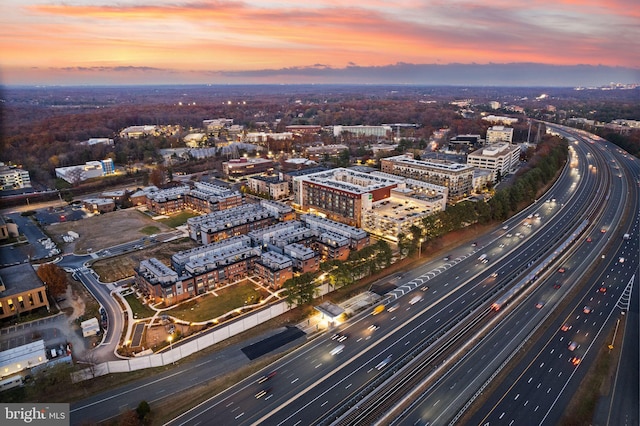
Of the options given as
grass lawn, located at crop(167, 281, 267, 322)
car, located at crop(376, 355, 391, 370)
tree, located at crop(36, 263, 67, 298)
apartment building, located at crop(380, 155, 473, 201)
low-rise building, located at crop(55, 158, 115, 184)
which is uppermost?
apartment building, located at crop(380, 155, 473, 201)

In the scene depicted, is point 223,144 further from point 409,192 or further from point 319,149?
point 409,192

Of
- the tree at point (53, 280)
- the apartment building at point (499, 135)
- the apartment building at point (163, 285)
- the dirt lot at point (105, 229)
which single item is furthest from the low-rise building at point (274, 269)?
the apartment building at point (499, 135)

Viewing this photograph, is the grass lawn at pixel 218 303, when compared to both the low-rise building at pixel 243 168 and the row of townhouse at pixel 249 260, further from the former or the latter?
the low-rise building at pixel 243 168

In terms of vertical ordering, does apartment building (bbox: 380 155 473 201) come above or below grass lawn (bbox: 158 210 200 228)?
above

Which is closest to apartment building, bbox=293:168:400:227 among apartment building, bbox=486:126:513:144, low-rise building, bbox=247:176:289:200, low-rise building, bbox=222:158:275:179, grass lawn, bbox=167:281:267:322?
low-rise building, bbox=247:176:289:200

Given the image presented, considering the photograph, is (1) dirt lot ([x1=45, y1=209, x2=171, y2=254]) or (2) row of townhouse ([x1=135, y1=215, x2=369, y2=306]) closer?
(2) row of townhouse ([x1=135, y1=215, x2=369, y2=306])

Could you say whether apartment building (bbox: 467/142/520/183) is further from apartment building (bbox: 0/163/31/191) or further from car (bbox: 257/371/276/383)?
apartment building (bbox: 0/163/31/191)
